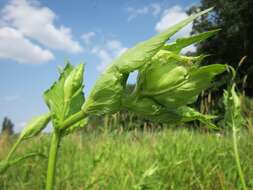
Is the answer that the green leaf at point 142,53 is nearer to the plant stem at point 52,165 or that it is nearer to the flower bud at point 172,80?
the flower bud at point 172,80

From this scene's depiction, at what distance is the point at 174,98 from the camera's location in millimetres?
774

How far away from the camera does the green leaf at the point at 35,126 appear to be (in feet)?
2.78

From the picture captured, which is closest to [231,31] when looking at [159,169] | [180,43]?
[159,169]

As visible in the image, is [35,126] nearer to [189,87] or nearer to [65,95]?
[65,95]

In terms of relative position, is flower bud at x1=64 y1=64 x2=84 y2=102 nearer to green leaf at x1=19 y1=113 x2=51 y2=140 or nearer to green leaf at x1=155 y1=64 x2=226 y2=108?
green leaf at x1=19 y1=113 x2=51 y2=140

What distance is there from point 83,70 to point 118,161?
3.78m

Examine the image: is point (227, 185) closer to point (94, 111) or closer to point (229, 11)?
point (94, 111)

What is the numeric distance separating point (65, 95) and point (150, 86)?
0.18 meters

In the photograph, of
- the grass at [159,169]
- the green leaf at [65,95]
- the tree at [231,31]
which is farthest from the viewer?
the tree at [231,31]

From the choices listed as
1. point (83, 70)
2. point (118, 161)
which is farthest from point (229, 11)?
point (83, 70)

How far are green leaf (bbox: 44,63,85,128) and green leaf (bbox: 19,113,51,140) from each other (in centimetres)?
3

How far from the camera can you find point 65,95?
0.85m

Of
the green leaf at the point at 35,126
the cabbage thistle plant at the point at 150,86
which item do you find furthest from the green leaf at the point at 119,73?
the green leaf at the point at 35,126

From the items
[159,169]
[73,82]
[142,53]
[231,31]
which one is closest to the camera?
[142,53]
